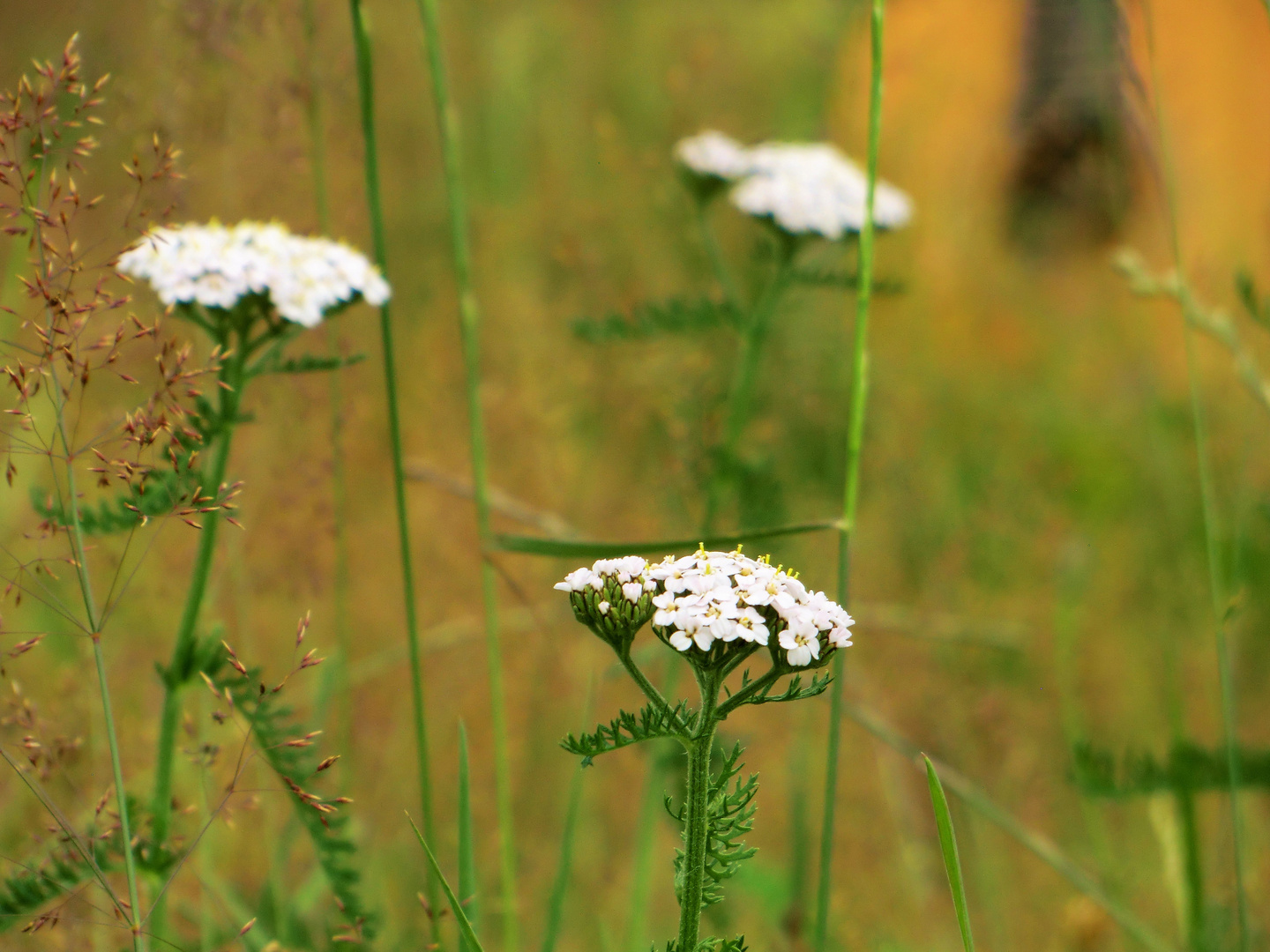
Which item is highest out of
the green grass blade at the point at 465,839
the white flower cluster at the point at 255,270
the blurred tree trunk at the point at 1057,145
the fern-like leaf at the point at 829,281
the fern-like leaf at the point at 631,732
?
the blurred tree trunk at the point at 1057,145

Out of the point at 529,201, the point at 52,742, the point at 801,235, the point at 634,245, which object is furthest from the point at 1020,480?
the point at 52,742

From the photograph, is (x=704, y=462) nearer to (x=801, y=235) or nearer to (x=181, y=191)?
(x=801, y=235)

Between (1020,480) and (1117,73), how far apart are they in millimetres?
2447

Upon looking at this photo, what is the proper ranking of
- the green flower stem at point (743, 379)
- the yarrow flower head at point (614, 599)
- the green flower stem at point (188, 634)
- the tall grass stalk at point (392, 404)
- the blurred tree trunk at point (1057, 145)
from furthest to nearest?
the blurred tree trunk at point (1057, 145), the green flower stem at point (743, 379), the green flower stem at point (188, 634), the tall grass stalk at point (392, 404), the yarrow flower head at point (614, 599)

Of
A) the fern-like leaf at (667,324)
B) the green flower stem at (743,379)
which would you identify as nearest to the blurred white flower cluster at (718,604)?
the green flower stem at (743,379)

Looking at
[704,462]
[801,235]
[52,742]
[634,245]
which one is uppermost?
[634,245]

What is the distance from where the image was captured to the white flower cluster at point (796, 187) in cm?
230

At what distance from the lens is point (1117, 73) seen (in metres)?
1.71

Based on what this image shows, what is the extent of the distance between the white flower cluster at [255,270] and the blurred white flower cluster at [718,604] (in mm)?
625

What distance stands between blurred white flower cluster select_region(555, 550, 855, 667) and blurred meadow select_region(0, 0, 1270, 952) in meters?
0.41

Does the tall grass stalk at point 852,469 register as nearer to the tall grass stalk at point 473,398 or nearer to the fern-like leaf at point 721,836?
the fern-like leaf at point 721,836

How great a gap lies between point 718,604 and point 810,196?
5.35 feet

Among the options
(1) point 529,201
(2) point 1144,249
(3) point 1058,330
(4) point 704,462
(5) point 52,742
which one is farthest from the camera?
(2) point 1144,249

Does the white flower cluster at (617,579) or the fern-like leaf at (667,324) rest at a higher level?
the fern-like leaf at (667,324)
